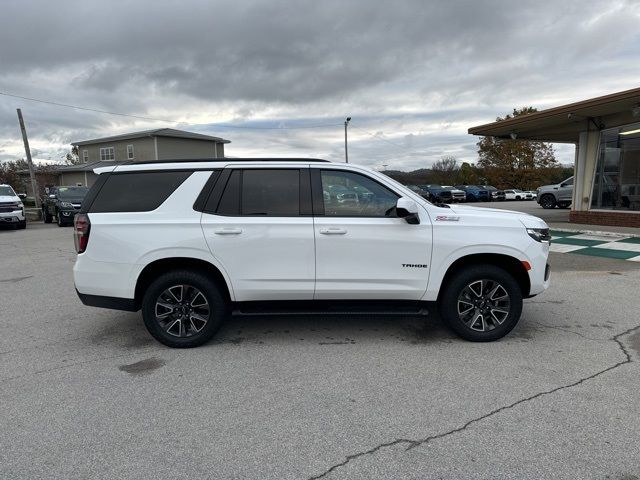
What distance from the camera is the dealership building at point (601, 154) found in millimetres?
13211

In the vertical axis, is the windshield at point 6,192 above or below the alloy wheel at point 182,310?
above

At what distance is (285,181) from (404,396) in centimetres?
230

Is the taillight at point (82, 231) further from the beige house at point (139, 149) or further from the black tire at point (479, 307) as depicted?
the beige house at point (139, 149)

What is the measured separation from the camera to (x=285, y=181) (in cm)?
455

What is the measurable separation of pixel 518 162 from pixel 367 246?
49.3 m

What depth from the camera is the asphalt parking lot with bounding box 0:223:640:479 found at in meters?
2.69

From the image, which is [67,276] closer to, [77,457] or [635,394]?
[77,457]

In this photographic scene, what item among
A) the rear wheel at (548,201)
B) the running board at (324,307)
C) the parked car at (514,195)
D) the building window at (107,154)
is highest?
the building window at (107,154)

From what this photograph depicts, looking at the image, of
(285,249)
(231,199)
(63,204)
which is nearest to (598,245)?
(285,249)

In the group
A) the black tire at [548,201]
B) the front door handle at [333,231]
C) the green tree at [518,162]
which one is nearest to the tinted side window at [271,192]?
the front door handle at [333,231]

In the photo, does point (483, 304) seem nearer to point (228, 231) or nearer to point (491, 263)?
point (491, 263)

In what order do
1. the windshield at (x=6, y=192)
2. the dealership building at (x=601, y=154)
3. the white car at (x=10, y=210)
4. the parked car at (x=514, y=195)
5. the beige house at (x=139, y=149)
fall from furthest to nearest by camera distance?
1. the beige house at (x=139, y=149)
2. the parked car at (x=514, y=195)
3. the windshield at (x=6, y=192)
4. the white car at (x=10, y=210)
5. the dealership building at (x=601, y=154)

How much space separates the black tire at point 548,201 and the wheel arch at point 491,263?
71.6 ft

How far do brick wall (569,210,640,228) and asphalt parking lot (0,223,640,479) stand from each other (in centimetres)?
954
